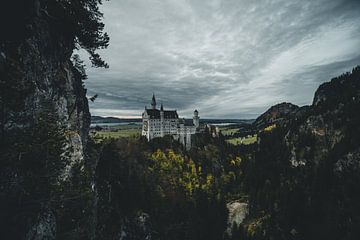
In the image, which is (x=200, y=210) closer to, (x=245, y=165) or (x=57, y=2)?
(x=245, y=165)

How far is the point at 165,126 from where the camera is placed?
397 feet

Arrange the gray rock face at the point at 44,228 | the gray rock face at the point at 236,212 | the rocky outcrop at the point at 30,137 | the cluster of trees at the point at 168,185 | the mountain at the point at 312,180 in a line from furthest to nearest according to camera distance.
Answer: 1. the gray rock face at the point at 236,212
2. the mountain at the point at 312,180
3. the cluster of trees at the point at 168,185
4. the gray rock face at the point at 44,228
5. the rocky outcrop at the point at 30,137

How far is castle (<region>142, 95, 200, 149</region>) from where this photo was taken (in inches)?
4616

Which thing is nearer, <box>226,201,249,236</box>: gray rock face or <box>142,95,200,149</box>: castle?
<box>226,201,249,236</box>: gray rock face

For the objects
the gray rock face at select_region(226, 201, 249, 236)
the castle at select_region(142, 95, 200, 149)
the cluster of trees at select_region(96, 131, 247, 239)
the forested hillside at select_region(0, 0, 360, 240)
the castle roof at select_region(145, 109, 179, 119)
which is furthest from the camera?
the castle roof at select_region(145, 109, 179, 119)

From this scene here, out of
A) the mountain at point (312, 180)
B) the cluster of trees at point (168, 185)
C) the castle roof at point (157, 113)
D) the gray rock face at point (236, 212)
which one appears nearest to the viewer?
the cluster of trees at point (168, 185)

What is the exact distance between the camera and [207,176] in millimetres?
102188

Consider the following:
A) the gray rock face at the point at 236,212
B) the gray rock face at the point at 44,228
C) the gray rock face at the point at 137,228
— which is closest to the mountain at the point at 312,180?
the gray rock face at the point at 236,212

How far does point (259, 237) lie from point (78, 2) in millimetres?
79422

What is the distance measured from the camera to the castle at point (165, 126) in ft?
385

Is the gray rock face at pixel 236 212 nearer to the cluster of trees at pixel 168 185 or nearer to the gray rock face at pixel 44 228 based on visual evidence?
the cluster of trees at pixel 168 185

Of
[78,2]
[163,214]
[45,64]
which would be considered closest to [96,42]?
[78,2]

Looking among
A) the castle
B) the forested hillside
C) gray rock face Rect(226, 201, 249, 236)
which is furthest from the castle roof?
gray rock face Rect(226, 201, 249, 236)

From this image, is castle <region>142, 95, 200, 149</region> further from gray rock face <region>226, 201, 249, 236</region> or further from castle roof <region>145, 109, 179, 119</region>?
gray rock face <region>226, 201, 249, 236</region>
